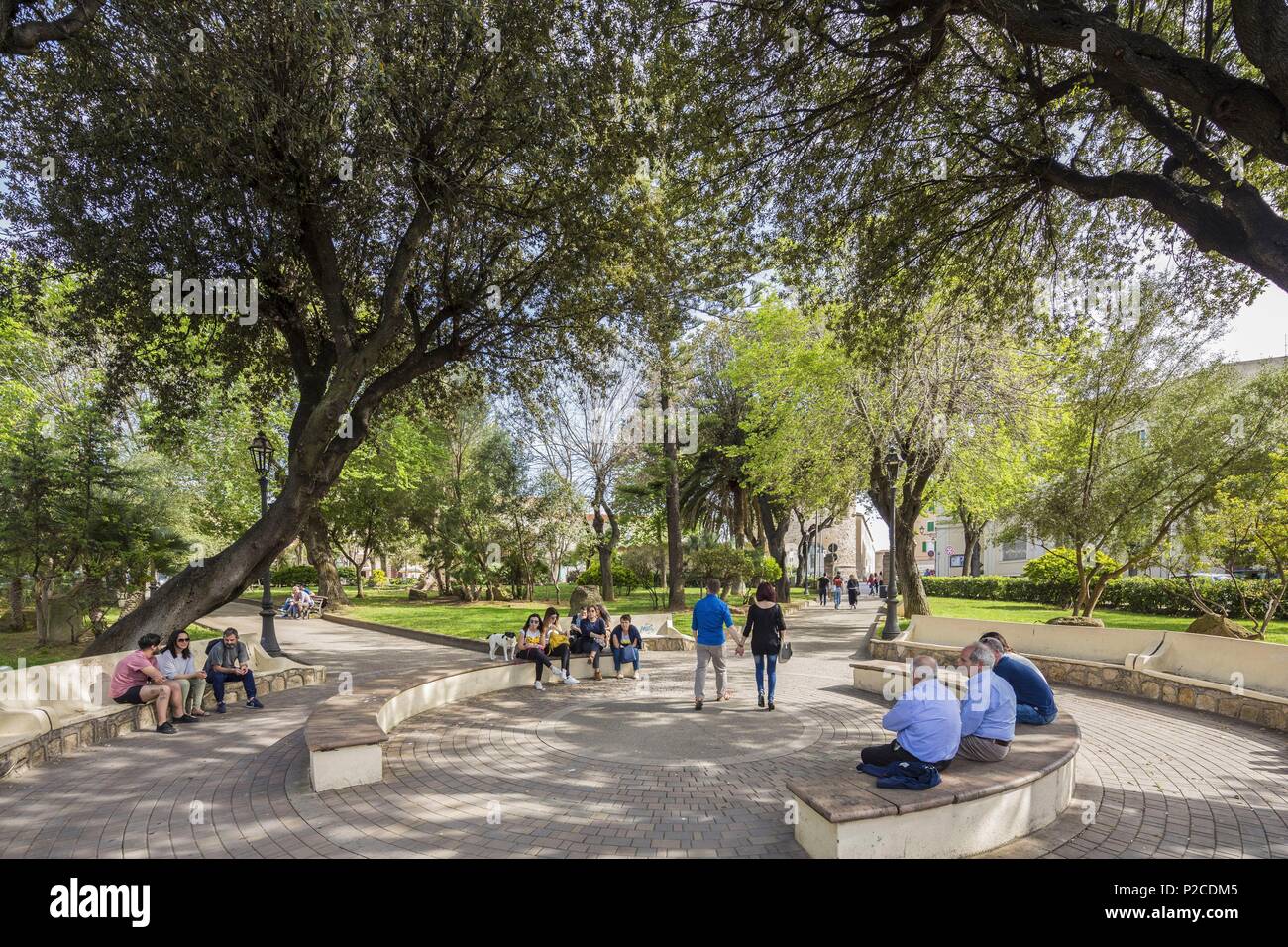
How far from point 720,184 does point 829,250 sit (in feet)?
7.52

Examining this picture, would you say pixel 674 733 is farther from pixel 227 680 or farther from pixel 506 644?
pixel 227 680

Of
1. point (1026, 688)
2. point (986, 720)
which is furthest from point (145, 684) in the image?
point (1026, 688)

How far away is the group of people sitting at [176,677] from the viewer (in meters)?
7.48

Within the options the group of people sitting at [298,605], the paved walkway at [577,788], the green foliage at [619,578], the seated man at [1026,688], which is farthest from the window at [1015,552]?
the seated man at [1026,688]

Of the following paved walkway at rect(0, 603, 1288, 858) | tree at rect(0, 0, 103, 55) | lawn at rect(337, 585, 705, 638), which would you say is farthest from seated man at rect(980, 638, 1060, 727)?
lawn at rect(337, 585, 705, 638)

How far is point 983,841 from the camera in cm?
417

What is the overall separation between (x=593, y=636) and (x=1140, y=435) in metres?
15.8

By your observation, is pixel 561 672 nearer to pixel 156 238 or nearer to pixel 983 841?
pixel 983 841

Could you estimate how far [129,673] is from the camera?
24.7ft

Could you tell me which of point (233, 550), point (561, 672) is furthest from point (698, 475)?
point (233, 550)

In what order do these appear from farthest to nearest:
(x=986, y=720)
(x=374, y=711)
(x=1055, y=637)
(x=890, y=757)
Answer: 1. (x=1055, y=637)
2. (x=374, y=711)
3. (x=986, y=720)
4. (x=890, y=757)

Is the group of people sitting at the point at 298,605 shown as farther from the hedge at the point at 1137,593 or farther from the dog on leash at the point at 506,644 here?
the hedge at the point at 1137,593

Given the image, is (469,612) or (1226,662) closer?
(1226,662)

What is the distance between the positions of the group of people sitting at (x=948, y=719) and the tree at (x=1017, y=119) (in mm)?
4308
